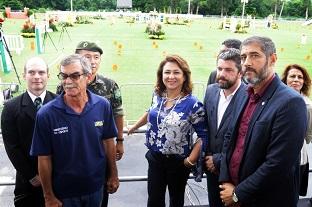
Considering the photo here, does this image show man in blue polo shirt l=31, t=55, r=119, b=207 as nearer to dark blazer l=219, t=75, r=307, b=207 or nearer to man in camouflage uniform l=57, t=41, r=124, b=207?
man in camouflage uniform l=57, t=41, r=124, b=207

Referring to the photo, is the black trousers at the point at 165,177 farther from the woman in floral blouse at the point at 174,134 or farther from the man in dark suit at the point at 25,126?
the man in dark suit at the point at 25,126

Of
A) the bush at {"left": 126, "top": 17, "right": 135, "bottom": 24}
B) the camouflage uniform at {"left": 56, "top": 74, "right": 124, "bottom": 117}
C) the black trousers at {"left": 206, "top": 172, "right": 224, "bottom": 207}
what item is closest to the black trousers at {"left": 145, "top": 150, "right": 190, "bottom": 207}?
the black trousers at {"left": 206, "top": 172, "right": 224, "bottom": 207}

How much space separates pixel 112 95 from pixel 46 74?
0.67 metres

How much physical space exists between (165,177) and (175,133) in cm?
42

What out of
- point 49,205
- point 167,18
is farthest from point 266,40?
point 167,18

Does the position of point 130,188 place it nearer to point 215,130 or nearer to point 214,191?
point 214,191

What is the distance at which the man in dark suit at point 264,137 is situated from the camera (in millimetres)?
2213

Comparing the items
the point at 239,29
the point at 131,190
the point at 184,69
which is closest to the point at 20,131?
the point at 184,69

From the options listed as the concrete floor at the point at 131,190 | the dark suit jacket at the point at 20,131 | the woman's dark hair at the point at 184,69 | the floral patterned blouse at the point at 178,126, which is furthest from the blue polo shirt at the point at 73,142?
the concrete floor at the point at 131,190

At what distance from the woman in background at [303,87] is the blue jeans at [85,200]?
1.86 m

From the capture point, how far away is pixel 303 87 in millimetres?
3375

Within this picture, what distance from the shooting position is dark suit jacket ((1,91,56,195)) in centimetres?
264

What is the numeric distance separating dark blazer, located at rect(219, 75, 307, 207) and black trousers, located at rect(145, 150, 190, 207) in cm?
62

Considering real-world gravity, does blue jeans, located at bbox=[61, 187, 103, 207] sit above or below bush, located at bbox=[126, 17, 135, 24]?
below
